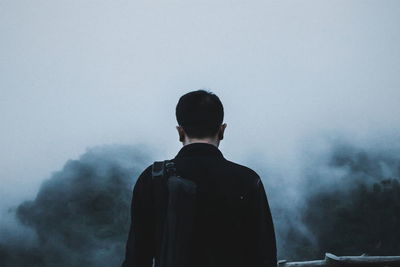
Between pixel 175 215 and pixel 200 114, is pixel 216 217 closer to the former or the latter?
pixel 175 215

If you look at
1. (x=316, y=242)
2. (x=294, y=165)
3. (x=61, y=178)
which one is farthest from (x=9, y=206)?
(x=316, y=242)

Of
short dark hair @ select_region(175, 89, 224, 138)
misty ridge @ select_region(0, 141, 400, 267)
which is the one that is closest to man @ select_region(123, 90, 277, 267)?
short dark hair @ select_region(175, 89, 224, 138)

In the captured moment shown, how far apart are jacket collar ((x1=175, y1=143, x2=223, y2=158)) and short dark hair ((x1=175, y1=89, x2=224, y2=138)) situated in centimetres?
4

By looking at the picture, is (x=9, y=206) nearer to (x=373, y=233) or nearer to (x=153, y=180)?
(x=153, y=180)

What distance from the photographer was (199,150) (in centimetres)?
101

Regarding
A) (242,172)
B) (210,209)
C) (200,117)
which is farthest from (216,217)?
(200,117)

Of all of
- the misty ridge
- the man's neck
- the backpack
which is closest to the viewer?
the backpack

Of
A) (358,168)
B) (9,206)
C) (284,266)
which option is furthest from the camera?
(358,168)

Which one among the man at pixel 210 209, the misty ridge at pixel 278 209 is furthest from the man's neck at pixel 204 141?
the misty ridge at pixel 278 209

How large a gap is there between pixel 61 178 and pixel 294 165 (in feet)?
6.37

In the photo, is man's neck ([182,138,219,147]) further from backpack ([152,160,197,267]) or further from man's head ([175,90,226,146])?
backpack ([152,160,197,267])

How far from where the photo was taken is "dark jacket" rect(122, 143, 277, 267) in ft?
3.09

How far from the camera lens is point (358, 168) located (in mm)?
3287

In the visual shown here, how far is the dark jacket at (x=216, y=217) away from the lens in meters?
0.94
